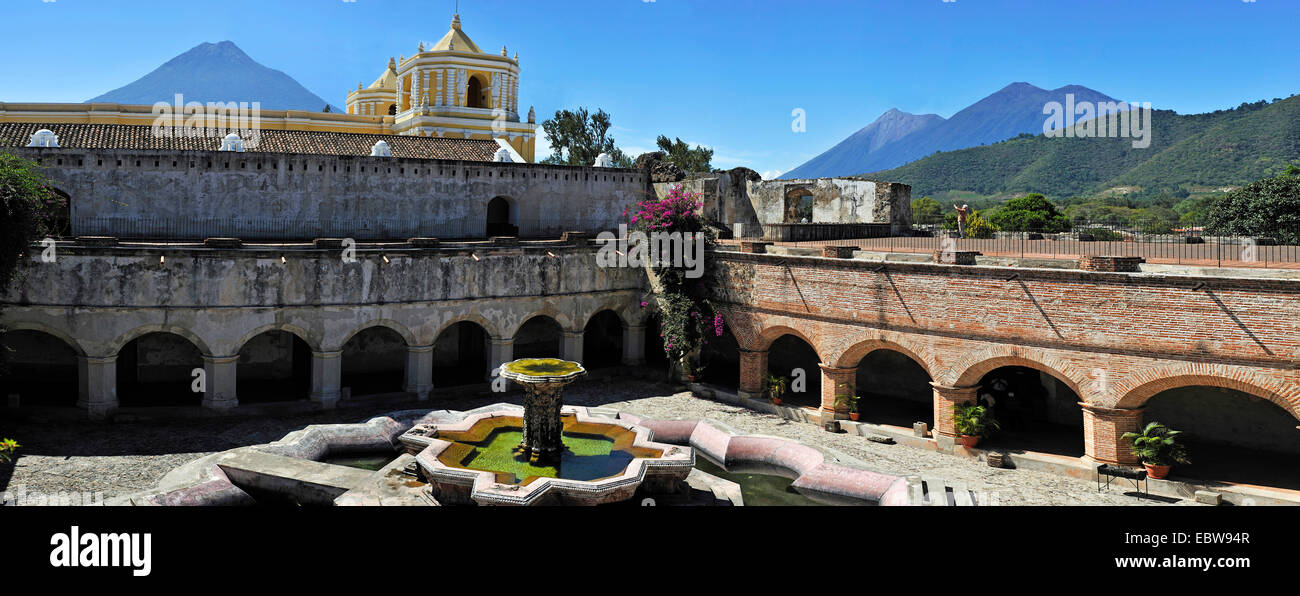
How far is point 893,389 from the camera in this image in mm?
22859

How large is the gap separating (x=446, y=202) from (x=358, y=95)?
26.3m

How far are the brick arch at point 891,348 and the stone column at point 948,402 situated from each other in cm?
46

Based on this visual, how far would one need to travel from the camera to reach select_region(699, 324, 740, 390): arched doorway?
24094 millimetres

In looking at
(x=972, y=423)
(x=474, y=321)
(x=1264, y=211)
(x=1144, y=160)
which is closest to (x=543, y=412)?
(x=474, y=321)

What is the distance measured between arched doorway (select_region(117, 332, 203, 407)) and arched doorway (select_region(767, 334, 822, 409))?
16.5 metres

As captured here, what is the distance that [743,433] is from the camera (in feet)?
59.3

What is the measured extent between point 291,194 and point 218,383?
7.45 m

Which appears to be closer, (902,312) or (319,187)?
(902,312)

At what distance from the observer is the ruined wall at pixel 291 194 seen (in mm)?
23109

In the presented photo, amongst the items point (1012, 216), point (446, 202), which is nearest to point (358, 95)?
point (446, 202)

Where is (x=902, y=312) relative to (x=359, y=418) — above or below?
above
